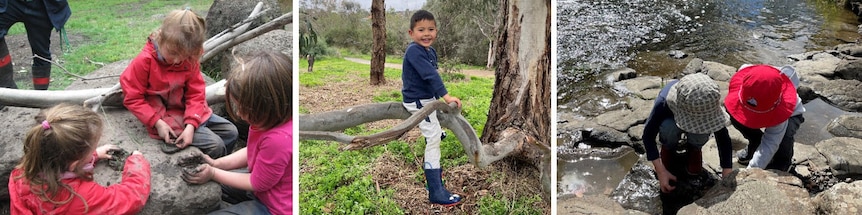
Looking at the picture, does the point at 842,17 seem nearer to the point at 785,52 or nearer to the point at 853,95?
the point at 785,52

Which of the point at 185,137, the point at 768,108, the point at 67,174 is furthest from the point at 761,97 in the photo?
the point at 67,174

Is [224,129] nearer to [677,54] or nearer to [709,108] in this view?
[709,108]

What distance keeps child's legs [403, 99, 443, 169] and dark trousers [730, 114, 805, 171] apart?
1746mm

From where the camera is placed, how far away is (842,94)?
4.39 meters

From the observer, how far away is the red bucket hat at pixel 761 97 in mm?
2844

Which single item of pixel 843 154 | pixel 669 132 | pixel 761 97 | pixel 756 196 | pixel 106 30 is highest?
pixel 106 30

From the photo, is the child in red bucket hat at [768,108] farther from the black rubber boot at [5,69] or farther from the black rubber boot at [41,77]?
the black rubber boot at [5,69]

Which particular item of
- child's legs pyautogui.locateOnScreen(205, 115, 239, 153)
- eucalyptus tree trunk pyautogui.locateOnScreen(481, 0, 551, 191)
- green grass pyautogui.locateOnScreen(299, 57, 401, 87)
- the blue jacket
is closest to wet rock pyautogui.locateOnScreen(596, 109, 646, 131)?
eucalyptus tree trunk pyautogui.locateOnScreen(481, 0, 551, 191)

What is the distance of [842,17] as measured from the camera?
7.04m

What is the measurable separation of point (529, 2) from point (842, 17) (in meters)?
6.29

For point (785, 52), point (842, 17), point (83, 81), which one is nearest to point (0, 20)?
point (83, 81)

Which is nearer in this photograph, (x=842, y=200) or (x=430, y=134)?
(x=430, y=134)

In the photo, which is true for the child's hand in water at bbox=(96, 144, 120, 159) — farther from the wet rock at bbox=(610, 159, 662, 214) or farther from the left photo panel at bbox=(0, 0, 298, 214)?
the wet rock at bbox=(610, 159, 662, 214)

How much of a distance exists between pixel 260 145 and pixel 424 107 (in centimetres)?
66
